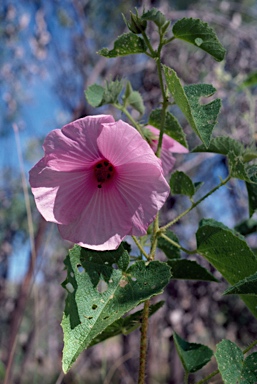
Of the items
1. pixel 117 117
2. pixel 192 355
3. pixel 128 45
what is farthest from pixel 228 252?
pixel 117 117

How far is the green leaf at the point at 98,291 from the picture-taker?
1.49 ft

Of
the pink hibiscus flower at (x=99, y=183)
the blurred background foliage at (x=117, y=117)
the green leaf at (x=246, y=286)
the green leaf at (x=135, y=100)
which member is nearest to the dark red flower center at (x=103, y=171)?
the pink hibiscus flower at (x=99, y=183)

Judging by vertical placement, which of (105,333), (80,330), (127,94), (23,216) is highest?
(127,94)

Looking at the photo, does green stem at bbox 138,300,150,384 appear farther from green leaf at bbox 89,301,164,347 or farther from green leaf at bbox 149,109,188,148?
green leaf at bbox 149,109,188,148

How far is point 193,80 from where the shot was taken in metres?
3.01

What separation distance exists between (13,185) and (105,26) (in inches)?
68.5

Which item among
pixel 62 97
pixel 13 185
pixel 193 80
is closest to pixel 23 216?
pixel 13 185

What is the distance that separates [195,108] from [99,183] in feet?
0.56

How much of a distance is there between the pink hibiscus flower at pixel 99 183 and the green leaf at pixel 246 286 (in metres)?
0.12

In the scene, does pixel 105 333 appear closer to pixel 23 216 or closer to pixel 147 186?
pixel 147 186

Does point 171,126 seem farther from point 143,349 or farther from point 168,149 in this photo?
point 143,349

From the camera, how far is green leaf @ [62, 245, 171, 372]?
455mm

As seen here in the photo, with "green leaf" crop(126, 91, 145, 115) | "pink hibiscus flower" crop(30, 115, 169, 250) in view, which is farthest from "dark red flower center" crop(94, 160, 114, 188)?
"green leaf" crop(126, 91, 145, 115)

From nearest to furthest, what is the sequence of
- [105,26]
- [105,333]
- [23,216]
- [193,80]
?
[105,333], [193,80], [23,216], [105,26]
